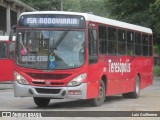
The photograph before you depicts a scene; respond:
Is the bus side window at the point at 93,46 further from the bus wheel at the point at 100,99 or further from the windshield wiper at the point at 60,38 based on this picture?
the bus wheel at the point at 100,99

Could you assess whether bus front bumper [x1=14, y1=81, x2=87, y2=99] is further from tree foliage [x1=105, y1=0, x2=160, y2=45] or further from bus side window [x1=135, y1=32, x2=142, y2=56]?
tree foliage [x1=105, y1=0, x2=160, y2=45]

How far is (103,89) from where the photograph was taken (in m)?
17.7

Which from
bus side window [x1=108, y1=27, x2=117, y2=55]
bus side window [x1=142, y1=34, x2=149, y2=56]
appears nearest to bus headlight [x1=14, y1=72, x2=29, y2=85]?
bus side window [x1=108, y1=27, x2=117, y2=55]

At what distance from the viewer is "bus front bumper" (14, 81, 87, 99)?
15961 millimetres

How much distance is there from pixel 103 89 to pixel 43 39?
2.76 meters

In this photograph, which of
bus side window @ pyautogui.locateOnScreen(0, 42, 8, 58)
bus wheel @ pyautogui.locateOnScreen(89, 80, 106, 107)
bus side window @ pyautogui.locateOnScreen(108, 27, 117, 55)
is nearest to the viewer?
bus wheel @ pyautogui.locateOnScreen(89, 80, 106, 107)

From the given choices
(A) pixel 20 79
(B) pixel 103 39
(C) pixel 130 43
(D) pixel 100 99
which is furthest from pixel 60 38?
(C) pixel 130 43

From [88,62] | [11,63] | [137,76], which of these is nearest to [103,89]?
[88,62]

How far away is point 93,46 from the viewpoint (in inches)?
661

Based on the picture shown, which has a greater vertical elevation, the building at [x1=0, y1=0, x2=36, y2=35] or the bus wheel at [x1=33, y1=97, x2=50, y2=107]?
the building at [x1=0, y1=0, x2=36, y2=35]

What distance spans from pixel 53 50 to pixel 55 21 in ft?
3.01

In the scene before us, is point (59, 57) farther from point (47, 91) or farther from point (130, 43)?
point (130, 43)

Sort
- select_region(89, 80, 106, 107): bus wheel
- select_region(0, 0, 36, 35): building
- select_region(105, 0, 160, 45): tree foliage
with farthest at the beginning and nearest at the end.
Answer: select_region(105, 0, 160, 45): tree foliage → select_region(0, 0, 36, 35): building → select_region(89, 80, 106, 107): bus wheel

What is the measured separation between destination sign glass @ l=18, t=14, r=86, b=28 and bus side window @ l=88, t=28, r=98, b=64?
45 cm
